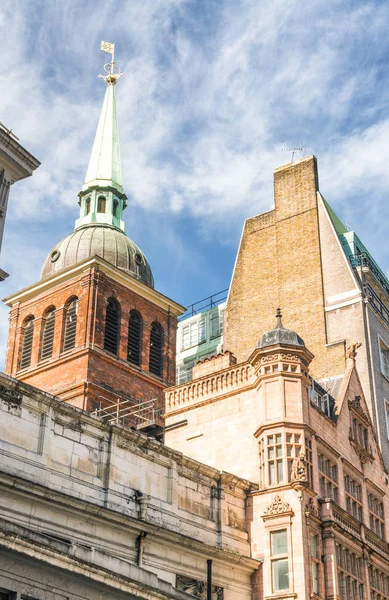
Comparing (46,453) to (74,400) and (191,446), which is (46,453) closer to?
(191,446)

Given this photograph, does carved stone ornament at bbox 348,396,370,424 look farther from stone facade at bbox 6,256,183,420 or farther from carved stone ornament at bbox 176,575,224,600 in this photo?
stone facade at bbox 6,256,183,420

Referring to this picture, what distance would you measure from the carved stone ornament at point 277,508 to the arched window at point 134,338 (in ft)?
98.4

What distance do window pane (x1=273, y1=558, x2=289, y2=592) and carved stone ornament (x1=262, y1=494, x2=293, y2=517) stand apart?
1694mm

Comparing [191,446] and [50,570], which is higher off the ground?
[191,446]

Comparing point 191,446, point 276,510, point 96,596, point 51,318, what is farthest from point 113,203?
point 96,596

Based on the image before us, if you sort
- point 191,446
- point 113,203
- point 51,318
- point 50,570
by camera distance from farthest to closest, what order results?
point 113,203 → point 51,318 → point 191,446 → point 50,570

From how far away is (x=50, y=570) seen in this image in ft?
67.8

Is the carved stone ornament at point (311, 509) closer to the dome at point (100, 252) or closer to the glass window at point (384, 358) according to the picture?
the glass window at point (384, 358)

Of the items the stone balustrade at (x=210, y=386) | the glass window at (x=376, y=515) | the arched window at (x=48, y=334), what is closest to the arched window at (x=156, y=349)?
the arched window at (x=48, y=334)

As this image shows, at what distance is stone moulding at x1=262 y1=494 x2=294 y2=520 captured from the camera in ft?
114

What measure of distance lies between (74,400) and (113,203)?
792 inches

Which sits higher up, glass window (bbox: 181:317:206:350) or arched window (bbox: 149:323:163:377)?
glass window (bbox: 181:317:206:350)

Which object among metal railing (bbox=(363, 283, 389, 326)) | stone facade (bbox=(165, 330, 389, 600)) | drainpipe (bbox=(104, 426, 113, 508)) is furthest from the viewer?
metal railing (bbox=(363, 283, 389, 326))

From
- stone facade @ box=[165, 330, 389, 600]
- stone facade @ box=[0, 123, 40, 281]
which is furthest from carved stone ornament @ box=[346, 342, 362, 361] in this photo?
stone facade @ box=[0, 123, 40, 281]
